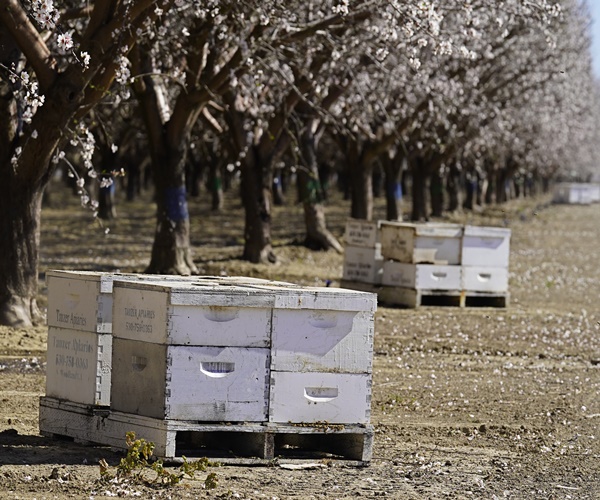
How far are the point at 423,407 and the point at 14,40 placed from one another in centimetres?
570

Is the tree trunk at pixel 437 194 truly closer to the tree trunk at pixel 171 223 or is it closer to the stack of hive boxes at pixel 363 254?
the stack of hive boxes at pixel 363 254

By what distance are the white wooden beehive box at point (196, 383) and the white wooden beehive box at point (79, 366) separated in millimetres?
351

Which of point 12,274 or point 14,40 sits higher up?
point 14,40

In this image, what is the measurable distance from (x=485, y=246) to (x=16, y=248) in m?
7.86

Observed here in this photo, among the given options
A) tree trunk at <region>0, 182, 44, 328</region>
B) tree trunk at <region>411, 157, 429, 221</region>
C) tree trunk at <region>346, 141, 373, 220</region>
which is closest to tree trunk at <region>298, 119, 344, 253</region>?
tree trunk at <region>346, 141, 373, 220</region>

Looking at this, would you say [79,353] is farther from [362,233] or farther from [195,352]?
[362,233]

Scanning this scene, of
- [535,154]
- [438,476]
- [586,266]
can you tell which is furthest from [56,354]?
[535,154]

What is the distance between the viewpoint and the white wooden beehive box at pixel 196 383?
769cm

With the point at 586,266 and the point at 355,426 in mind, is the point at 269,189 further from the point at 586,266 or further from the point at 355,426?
the point at 355,426

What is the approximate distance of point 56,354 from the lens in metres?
Result: 8.63

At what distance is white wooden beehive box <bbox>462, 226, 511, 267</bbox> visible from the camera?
18.6 metres

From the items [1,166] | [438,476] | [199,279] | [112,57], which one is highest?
[112,57]

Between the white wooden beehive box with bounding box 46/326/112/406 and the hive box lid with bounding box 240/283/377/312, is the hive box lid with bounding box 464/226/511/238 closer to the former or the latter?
the hive box lid with bounding box 240/283/377/312

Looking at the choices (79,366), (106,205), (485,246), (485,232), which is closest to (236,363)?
(79,366)
